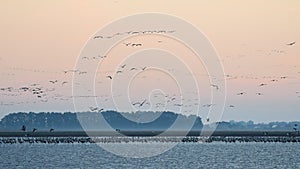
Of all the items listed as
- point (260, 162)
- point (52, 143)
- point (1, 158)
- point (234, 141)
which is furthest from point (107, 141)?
point (260, 162)

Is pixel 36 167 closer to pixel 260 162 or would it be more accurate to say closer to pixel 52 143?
pixel 260 162

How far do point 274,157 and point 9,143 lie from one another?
75242 millimetres

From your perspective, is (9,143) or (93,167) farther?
(9,143)

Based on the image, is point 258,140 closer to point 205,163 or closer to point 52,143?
point 52,143

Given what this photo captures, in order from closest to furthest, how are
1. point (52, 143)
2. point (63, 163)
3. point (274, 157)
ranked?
point (63, 163), point (274, 157), point (52, 143)

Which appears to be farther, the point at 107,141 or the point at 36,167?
the point at 107,141

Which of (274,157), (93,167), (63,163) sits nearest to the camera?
(93,167)

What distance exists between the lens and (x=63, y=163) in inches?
3472

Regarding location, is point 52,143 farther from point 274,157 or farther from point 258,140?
point 274,157

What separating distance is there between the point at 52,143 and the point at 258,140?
143ft

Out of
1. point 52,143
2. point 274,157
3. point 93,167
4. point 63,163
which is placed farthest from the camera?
point 52,143

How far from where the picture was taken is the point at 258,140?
551 feet

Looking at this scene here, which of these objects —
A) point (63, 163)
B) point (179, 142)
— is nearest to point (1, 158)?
point (63, 163)

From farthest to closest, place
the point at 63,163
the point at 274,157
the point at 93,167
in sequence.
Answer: the point at 274,157 → the point at 63,163 → the point at 93,167
